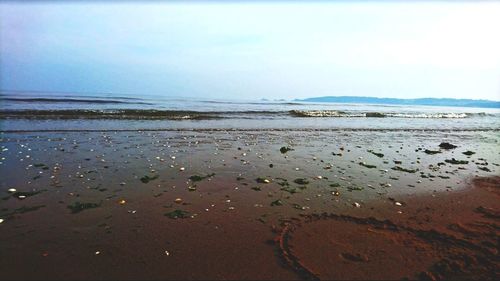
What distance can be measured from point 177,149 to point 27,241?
935 centimetres

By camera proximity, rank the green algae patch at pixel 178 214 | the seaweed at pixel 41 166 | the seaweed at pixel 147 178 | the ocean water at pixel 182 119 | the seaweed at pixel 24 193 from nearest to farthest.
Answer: the green algae patch at pixel 178 214, the seaweed at pixel 24 193, the seaweed at pixel 147 178, the seaweed at pixel 41 166, the ocean water at pixel 182 119

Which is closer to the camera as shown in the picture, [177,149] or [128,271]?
[128,271]

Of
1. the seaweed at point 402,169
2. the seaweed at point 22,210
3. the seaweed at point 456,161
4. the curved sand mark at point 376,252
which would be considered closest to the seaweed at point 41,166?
the seaweed at point 22,210

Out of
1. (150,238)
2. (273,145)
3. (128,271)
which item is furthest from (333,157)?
(128,271)

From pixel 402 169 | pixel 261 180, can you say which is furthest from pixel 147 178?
pixel 402 169

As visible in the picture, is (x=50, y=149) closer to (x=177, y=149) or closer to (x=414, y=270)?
(x=177, y=149)

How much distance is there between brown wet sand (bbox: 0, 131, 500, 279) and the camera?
5211 millimetres

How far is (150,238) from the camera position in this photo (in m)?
6.01

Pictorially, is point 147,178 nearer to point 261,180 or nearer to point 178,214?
point 178,214

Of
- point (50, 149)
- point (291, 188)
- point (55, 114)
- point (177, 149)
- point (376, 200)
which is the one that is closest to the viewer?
point (376, 200)

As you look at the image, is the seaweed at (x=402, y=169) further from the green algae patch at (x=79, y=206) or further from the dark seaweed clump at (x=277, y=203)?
the green algae patch at (x=79, y=206)

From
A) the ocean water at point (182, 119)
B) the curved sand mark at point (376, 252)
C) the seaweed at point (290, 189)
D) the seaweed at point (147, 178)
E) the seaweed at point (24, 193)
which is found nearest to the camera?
the curved sand mark at point (376, 252)

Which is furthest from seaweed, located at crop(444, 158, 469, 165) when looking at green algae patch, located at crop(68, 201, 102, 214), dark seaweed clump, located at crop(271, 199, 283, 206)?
green algae patch, located at crop(68, 201, 102, 214)

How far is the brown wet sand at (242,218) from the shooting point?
521 cm
